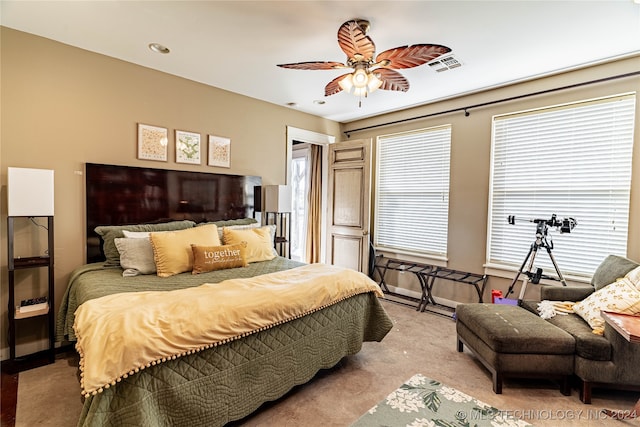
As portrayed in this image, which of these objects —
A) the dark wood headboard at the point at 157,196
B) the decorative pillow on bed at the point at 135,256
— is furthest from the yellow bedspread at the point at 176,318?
the dark wood headboard at the point at 157,196

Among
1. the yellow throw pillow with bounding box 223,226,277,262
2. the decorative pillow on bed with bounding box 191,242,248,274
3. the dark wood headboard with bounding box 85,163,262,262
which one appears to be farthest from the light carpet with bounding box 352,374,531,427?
the dark wood headboard with bounding box 85,163,262,262

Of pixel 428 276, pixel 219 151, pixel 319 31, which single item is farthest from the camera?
pixel 428 276

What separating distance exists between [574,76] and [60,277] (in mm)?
5163

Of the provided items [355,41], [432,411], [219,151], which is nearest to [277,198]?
[219,151]

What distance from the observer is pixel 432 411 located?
1916mm

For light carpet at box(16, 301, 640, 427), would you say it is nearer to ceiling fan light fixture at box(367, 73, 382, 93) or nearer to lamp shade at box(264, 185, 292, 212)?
lamp shade at box(264, 185, 292, 212)

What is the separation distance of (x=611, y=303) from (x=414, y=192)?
2.47 meters

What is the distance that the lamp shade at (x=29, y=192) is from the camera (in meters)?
2.17

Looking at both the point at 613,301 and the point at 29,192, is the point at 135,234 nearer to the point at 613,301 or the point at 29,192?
the point at 29,192

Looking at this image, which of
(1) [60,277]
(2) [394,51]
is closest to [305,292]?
(2) [394,51]

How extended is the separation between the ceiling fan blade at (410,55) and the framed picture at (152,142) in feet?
7.59

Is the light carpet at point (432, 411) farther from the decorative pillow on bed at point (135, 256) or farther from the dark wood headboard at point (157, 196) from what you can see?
the dark wood headboard at point (157, 196)

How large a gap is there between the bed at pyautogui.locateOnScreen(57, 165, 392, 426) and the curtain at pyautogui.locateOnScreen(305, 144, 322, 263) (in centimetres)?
284

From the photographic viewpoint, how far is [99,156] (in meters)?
2.80
